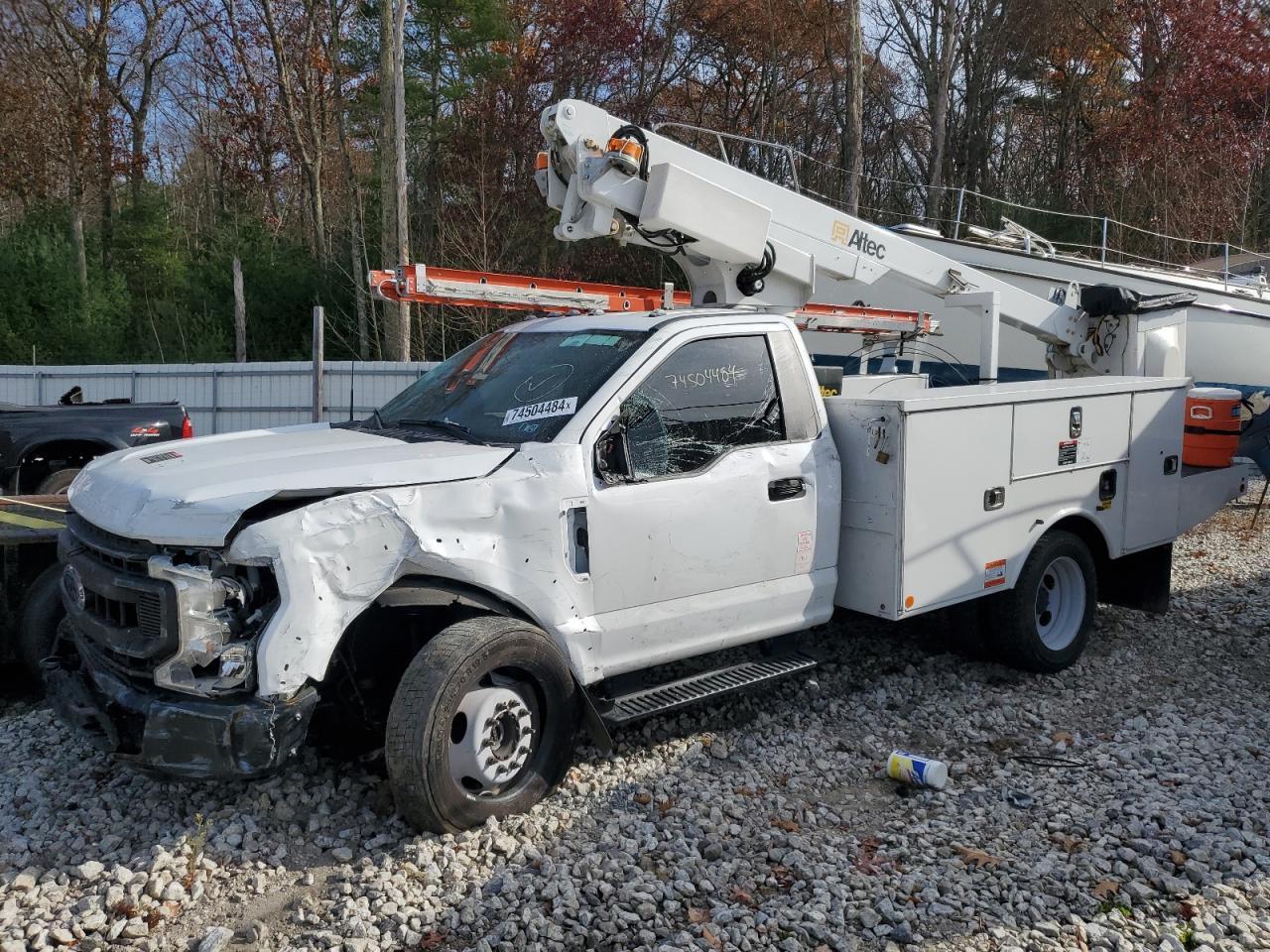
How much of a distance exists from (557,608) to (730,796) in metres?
1.13

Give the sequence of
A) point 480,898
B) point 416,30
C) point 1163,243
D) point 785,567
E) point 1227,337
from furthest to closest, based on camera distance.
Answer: point 416,30, point 1163,243, point 1227,337, point 785,567, point 480,898

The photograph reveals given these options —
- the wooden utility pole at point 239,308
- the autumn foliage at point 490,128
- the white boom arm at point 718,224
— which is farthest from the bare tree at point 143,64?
the white boom arm at point 718,224

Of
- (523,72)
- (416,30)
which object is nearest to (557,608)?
(523,72)

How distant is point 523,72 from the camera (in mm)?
22766

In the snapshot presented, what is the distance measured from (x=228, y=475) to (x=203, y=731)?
39.2 inches

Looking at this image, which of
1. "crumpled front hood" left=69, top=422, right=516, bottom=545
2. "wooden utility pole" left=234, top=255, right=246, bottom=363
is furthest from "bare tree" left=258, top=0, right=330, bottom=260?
"crumpled front hood" left=69, top=422, right=516, bottom=545

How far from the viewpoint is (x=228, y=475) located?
167 inches

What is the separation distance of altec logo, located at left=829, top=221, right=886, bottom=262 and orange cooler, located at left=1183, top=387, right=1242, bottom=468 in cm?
239

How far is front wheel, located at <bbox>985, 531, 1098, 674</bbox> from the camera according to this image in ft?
20.6

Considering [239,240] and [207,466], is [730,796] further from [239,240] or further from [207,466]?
[239,240]

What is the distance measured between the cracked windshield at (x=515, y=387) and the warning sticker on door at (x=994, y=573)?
2418 mm

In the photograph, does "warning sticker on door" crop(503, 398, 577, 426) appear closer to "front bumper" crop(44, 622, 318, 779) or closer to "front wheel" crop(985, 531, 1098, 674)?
"front bumper" crop(44, 622, 318, 779)

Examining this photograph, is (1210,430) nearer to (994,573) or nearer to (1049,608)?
(1049,608)

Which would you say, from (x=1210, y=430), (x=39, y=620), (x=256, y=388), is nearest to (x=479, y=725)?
(x=39, y=620)
